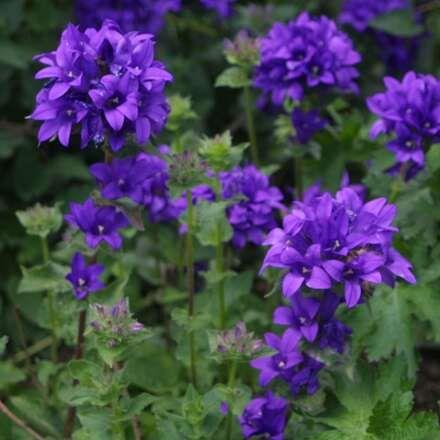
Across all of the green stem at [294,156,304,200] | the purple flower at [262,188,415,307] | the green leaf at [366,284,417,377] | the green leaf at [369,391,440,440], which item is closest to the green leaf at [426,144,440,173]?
the green leaf at [366,284,417,377]

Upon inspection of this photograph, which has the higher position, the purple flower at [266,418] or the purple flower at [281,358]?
the purple flower at [281,358]

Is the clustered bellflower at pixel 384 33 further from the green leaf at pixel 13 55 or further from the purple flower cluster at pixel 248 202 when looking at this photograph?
the purple flower cluster at pixel 248 202

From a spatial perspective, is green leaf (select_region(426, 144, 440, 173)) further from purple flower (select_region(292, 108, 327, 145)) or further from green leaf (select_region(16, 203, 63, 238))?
green leaf (select_region(16, 203, 63, 238))

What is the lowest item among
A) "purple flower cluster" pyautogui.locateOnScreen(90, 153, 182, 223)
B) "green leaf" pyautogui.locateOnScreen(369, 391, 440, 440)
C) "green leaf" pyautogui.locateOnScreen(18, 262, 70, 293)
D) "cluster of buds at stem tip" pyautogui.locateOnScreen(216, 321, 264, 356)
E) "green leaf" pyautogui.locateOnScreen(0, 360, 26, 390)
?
"green leaf" pyautogui.locateOnScreen(0, 360, 26, 390)

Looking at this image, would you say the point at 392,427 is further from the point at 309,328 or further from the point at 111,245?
the point at 111,245

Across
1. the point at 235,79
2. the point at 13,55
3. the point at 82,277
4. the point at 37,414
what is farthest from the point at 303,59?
the point at 37,414

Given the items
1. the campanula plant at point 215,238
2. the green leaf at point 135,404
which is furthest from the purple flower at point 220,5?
the green leaf at point 135,404

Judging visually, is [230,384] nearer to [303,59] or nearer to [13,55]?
[303,59]
